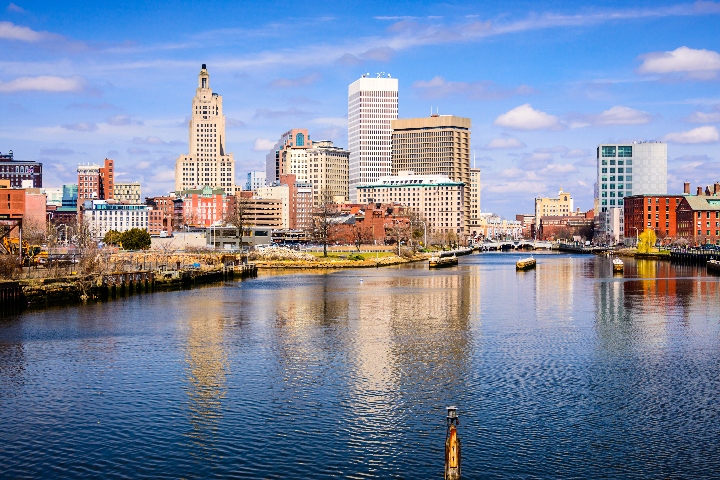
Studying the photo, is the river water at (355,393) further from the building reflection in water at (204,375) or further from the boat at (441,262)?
the boat at (441,262)

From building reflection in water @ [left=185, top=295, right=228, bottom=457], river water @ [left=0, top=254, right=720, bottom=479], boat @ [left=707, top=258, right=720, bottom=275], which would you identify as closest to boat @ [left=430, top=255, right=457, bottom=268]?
boat @ [left=707, top=258, right=720, bottom=275]

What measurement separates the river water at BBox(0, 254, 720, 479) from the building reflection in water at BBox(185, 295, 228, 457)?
15 centimetres

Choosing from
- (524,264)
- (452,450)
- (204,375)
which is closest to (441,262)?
(524,264)

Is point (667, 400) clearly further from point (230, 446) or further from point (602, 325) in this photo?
point (602, 325)

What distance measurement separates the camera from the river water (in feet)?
94.0

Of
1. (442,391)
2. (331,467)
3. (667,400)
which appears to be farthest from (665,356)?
(331,467)

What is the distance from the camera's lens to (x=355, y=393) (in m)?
38.3

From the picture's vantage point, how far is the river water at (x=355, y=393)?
2864cm

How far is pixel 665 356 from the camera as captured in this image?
48250 millimetres

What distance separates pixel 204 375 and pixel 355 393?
8945mm

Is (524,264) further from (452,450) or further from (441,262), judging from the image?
(452,450)

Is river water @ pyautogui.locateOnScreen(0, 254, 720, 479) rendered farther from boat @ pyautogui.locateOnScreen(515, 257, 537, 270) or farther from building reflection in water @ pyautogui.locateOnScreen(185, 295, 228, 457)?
boat @ pyautogui.locateOnScreen(515, 257, 537, 270)

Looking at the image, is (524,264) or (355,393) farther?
(524,264)

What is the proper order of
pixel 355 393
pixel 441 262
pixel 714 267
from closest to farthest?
1. pixel 355 393
2. pixel 714 267
3. pixel 441 262
